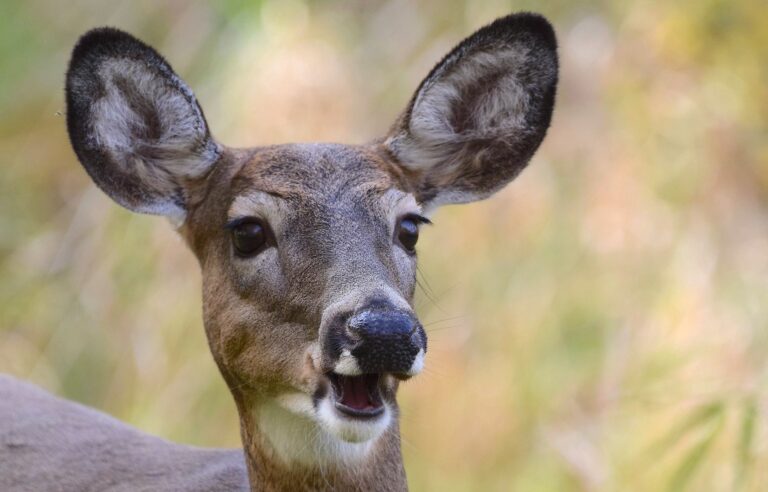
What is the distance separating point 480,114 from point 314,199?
0.82 m

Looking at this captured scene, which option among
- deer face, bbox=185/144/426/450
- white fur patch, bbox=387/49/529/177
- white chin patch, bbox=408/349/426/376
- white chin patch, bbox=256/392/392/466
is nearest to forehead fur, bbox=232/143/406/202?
deer face, bbox=185/144/426/450

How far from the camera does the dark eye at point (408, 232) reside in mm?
4156

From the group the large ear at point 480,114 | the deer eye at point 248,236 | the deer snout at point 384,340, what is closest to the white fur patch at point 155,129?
the deer eye at point 248,236

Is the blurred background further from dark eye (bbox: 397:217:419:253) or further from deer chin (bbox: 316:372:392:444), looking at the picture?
deer chin (bbox: 316:372:392:444)

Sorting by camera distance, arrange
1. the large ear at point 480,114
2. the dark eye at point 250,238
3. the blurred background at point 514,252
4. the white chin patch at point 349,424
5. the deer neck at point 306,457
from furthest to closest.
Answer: the blurred background at point 514,252
the large ear at point 480,114
the dark eye at point 250,238
the deer neck at point 306,457
the white chin patch at point 349,424

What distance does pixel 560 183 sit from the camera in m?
7.08

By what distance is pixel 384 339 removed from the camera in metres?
3.53

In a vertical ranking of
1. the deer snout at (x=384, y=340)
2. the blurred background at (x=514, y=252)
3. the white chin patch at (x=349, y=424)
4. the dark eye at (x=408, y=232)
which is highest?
the blurred background at (x=514, y=252)

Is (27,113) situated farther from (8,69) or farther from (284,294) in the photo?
(284,294)

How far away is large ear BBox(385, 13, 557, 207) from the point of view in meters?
4.52

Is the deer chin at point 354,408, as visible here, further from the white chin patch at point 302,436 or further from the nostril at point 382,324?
the nostril at point 382,324

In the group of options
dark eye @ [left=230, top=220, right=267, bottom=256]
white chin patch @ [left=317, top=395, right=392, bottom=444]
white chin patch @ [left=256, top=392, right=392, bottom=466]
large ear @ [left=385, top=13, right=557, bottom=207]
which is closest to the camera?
white chin patch @ [left=317, top=395, right=392, bottom=444]

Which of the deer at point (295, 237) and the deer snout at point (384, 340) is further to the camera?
the deer at point (295, 237)

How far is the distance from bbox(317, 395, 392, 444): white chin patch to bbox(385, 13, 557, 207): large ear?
3.18ft
